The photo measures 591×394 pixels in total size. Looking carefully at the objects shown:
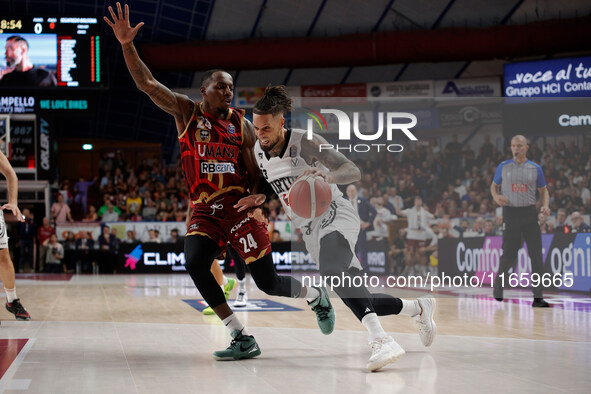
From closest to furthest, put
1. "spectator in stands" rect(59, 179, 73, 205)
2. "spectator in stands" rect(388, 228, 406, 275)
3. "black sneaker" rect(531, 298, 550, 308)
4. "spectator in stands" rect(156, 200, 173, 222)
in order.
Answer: "spectator in stands" rect(388, 228, 406, 275), "black sneaker" rect(531, 298, 550, 308), "spectator in stands" rect(156, 200, 173, 222), "spectator in stands" rect(59, 179, 73, 205)

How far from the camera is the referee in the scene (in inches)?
290

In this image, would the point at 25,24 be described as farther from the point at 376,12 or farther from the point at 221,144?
the point at 221,144

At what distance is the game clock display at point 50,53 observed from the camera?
1546 centimetres

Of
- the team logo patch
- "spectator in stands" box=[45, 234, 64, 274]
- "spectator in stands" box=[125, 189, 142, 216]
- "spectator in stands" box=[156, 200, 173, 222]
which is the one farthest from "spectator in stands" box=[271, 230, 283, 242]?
the team logo patch

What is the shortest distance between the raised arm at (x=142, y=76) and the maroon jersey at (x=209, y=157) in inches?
3.1

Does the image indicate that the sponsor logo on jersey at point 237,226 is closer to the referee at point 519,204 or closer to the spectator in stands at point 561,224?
the referee at point 519,204

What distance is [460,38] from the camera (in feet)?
63.7

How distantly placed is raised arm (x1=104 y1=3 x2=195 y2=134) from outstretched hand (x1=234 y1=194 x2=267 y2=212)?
2.21 ft

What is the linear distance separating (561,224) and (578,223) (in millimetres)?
318

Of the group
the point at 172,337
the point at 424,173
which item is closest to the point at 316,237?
the point at 424,173

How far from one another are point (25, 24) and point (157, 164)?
27.7 feet

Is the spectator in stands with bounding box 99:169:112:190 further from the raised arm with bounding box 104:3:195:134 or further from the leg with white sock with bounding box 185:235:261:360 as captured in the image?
the leg with white sock with bounding box 185:235:261:360

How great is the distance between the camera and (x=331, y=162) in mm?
4555
